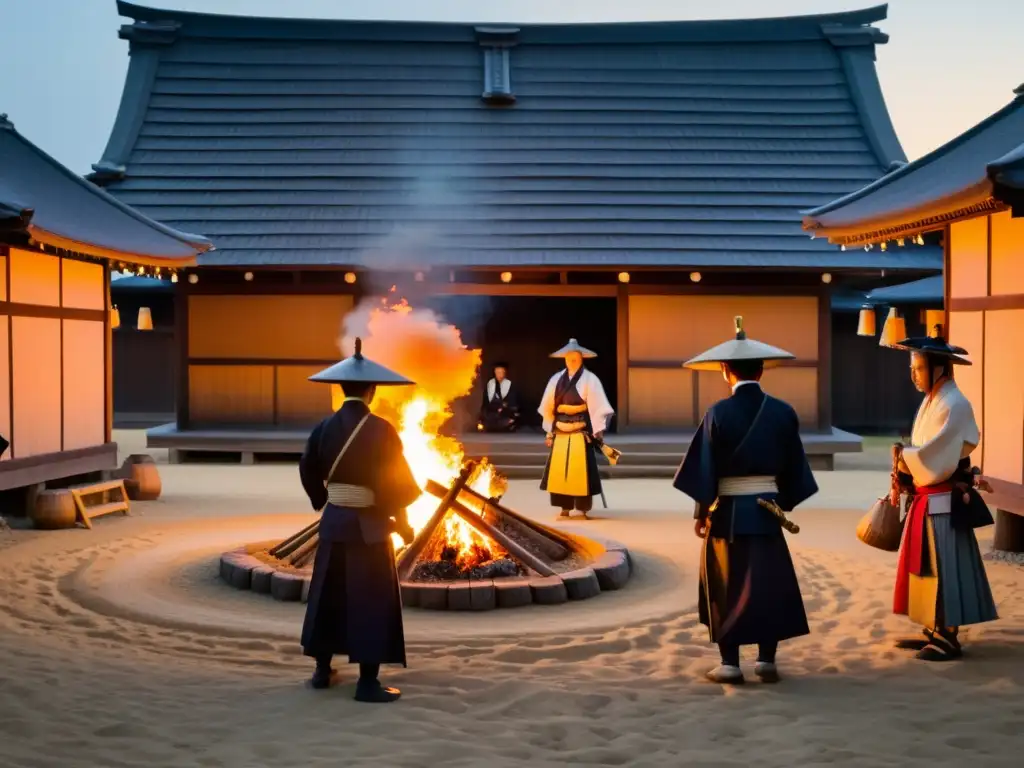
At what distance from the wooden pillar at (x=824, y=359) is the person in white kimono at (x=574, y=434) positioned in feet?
18.6

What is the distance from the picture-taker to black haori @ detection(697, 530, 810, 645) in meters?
5.30

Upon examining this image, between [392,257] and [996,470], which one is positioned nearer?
[996,470]

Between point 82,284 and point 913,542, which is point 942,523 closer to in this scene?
point 913,542

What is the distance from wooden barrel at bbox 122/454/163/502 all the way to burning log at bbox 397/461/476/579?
5.32m

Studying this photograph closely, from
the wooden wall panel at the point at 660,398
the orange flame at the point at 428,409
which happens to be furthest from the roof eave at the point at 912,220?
the wooden wall panel at the point at 660,398

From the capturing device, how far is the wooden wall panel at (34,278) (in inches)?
406

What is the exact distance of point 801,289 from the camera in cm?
1562

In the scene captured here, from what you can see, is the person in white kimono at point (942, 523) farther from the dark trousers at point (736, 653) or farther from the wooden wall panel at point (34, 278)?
the wooden wall panel at point (34, 278)

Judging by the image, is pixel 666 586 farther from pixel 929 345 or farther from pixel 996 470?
pixel 996 470

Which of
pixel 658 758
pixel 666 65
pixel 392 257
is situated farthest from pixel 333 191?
pixel 658 758

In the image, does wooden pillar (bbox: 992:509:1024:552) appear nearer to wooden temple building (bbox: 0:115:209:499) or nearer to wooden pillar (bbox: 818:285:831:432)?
wooden pillar (bbox: 818:285:831:432)

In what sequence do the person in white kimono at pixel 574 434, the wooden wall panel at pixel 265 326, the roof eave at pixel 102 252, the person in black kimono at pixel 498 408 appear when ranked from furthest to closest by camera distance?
the person in black kimono at pixel 498 408 < the wooden wall panel at pixel 265 326 < the person in white kimono at pixel 574 434 < the roof eave at pixel 102 252

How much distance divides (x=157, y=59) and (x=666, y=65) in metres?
8.53

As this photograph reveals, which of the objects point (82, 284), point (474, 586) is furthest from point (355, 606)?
point (82, 284)
